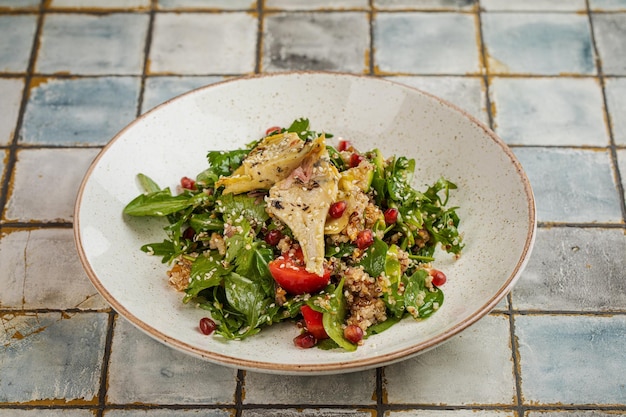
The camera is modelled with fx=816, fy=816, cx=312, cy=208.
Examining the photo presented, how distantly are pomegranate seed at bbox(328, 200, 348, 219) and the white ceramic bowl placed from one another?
1.31ft

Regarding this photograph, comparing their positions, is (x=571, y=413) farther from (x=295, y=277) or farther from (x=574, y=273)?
(x=295, y=277)

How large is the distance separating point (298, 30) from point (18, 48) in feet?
4.76

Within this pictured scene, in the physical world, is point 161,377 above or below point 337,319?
below

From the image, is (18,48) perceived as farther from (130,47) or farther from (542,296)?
(542,296)

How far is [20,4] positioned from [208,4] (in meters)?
1.03

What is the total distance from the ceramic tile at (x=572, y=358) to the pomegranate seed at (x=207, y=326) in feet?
3.63

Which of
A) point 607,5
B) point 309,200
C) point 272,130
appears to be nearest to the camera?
point 309,200

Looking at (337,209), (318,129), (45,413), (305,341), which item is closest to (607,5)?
(318,129)

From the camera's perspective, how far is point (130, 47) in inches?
166

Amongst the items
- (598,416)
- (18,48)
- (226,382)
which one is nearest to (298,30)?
(18,48)

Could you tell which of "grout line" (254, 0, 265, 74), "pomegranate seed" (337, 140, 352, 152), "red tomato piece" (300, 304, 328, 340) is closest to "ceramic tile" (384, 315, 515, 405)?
"red tomato piece" (300, 304, 328, 340)

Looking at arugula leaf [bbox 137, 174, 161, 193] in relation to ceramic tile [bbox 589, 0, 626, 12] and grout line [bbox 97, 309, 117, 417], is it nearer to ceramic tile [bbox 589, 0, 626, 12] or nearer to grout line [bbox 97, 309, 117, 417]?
grout line [bbox 97, 309, 117, 417]

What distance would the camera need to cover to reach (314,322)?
8.66 feet

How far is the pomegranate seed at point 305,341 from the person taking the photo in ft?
8.63
